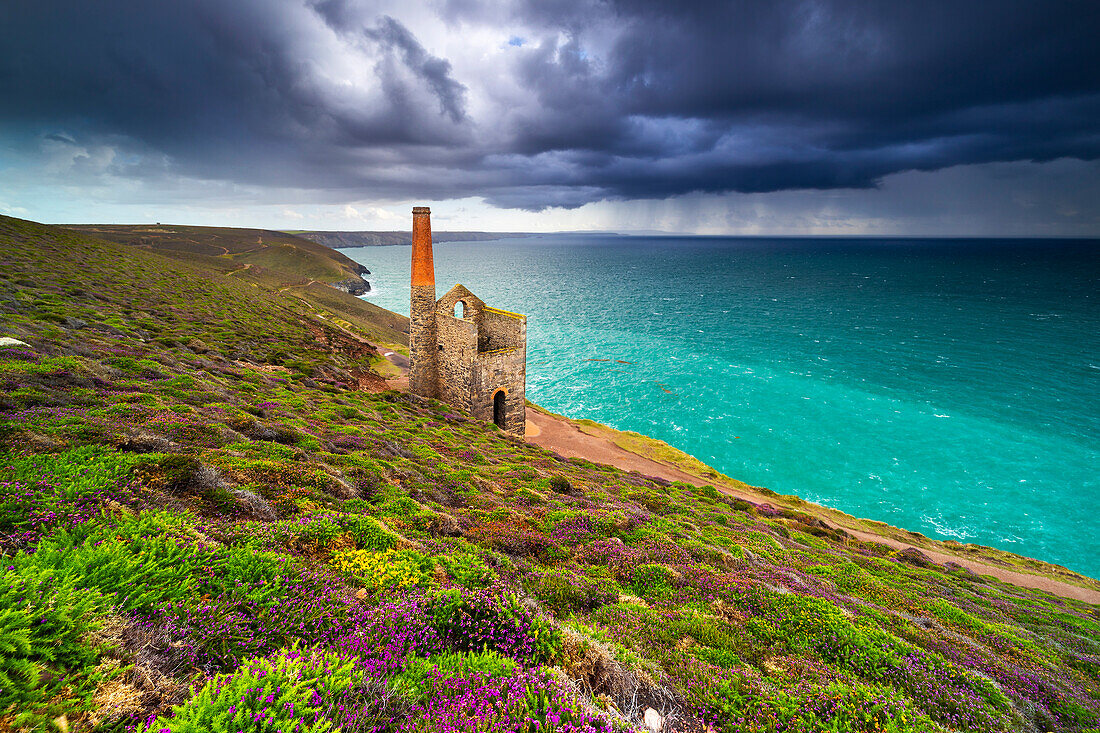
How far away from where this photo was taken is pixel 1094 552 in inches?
1023

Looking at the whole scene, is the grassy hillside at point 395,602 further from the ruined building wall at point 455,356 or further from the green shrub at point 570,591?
the ruined building wall at point 455,356

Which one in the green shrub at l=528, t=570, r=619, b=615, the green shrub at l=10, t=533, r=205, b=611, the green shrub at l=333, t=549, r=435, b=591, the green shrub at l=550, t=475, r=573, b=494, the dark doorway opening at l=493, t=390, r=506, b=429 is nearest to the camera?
the green shrub at l=10, t=533, r=205, b=611

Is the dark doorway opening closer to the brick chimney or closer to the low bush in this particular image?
the brick chimney

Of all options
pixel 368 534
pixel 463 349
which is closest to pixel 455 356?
pixel 463 349

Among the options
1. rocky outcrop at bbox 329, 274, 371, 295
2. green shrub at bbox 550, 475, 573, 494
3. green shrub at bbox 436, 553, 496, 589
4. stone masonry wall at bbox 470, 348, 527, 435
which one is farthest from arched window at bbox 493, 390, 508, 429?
rocky outcrop at bbox 329, 274, 371, 295

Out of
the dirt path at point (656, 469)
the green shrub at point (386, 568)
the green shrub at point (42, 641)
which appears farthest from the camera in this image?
the dirt path at point (656, 469)

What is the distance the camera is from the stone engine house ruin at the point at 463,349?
2600cm

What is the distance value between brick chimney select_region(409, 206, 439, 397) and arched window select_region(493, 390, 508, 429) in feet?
14.1

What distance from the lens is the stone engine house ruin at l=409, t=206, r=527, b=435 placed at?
2600 cm

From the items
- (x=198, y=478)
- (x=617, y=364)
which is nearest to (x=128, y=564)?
(x=198, y=478)

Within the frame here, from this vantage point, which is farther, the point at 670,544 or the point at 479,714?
the point at 670,544

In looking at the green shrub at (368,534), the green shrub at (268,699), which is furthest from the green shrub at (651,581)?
the green shrub at (268,699)

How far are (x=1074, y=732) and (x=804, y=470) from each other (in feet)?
101

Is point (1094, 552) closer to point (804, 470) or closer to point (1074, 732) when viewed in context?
point (804, 470)
